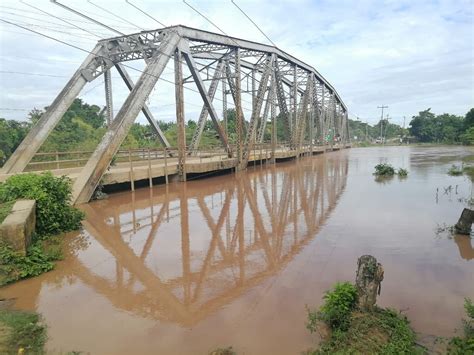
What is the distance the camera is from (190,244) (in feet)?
24.1

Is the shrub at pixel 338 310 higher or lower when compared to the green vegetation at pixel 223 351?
higher

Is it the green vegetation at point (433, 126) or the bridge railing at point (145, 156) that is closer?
the bridge railing at point (145, 156)

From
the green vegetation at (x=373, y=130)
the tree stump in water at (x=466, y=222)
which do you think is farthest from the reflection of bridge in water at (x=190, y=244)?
the green vegetation at (x=373, y=130)

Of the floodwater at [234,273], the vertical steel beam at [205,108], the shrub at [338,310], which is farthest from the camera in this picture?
the vertical steel beam at [205,108]

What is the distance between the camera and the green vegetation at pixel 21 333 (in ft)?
11.1

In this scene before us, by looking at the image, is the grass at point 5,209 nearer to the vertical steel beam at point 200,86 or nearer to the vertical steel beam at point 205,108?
the vertical steel beam at point 200,86

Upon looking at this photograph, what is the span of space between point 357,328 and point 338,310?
11.1 inches

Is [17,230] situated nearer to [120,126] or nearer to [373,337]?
[373,337]

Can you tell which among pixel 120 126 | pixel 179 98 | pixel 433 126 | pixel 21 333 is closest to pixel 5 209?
pixel 21 333

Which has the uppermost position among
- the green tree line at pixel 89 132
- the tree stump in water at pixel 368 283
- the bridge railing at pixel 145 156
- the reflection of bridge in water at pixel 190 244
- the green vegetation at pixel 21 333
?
the green tree line at pixel 89 132

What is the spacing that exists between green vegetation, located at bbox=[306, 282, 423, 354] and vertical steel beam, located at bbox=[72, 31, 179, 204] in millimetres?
9392

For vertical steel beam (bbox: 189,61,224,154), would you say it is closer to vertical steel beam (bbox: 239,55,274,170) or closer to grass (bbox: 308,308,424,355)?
vertical steel beam (bbox: 239,55,274,170)

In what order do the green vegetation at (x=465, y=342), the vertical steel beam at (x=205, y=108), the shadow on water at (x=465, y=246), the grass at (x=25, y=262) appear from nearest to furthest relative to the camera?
the green vegetation at (x=465, y=342) → the grass at (x=25, y=262) → the shadow on water at (x=465, y=246) → the vertical steel beam at (x=205, y=108)

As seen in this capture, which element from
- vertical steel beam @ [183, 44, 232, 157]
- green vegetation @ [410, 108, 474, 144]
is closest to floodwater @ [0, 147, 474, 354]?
vertical steel beam @ [183, 44, 232, 157]
